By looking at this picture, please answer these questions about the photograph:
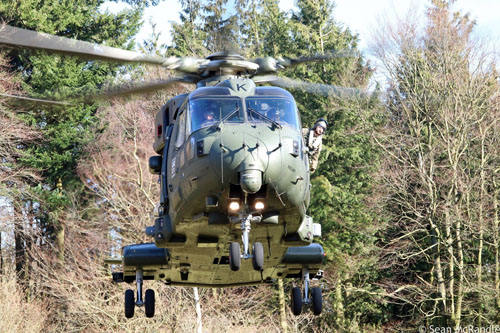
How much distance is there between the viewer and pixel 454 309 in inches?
1204

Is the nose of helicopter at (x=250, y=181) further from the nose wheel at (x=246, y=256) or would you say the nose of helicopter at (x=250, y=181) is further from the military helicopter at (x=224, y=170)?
the nose wheel at (x=246, y=256)

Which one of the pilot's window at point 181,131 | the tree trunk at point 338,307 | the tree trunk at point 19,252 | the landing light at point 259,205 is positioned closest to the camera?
the landing light at point 259,205

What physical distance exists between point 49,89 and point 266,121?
85.3ft

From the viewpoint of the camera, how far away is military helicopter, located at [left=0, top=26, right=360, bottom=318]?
12.2 metres

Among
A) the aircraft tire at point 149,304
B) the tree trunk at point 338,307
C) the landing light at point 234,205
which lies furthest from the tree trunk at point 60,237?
the landing light at point 234,205

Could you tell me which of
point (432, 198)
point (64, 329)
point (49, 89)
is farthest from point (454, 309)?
point (49, 89)

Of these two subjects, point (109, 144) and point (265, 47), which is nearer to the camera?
point (109, 144)

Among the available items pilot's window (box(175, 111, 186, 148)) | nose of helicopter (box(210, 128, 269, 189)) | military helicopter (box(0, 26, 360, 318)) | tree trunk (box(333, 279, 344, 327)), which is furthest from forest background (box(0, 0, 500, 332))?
nose of helicopter (box(210, 128, 269, 189))

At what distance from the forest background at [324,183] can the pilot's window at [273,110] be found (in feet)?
53.2

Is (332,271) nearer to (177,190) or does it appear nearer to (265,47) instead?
(265,47)

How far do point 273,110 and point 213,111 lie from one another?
95 centimetres

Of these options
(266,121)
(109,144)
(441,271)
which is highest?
(109,144)

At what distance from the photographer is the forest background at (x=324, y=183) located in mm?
30516

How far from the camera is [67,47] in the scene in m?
11.7
